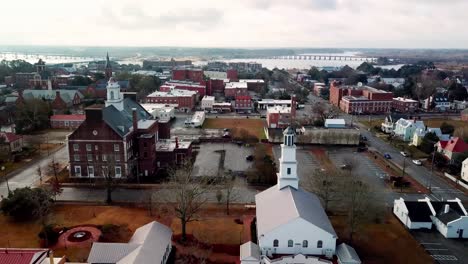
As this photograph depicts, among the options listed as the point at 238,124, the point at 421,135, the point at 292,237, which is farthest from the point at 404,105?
the point at 292,237

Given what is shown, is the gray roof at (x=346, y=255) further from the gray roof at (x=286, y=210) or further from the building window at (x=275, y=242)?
the building window at (x=275, y=242)

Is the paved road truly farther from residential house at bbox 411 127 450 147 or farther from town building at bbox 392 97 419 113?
Result: town building at bbox 392 97 419 113

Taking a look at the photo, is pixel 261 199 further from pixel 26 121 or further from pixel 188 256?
pixel 26 121

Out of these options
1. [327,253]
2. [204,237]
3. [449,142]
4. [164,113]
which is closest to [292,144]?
[327,253]

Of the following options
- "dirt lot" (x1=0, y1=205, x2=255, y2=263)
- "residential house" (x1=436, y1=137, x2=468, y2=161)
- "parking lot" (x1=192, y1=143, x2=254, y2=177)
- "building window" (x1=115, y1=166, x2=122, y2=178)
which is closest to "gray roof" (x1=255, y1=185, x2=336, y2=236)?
"dirt lot" (x1=0, y1=205, x2=255, y2=263)

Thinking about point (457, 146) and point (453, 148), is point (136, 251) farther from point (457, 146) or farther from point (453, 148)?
point (457, 146)
